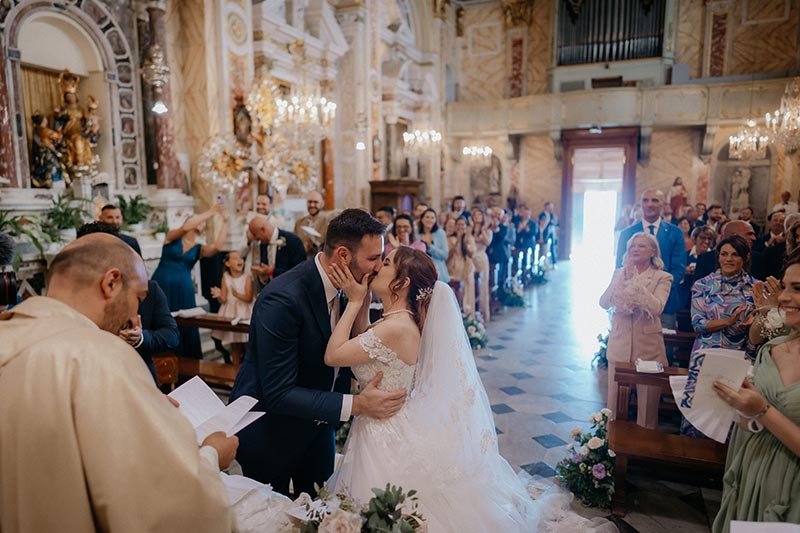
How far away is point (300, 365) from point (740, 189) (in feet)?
54.4

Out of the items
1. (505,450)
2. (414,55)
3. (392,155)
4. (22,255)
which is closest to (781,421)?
(505,450)

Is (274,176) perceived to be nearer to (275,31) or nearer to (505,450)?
(275,31)

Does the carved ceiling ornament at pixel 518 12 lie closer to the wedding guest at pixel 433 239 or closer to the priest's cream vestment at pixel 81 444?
the wedding guest at pixel 433 239

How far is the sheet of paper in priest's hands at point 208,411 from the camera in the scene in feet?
6.19

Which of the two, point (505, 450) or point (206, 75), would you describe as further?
point (206, 75)

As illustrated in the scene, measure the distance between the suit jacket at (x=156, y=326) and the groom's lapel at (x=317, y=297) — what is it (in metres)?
1.33

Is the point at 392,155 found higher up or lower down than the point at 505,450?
higher up

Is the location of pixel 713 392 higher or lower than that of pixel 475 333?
higher

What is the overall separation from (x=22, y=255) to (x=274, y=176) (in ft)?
13.3

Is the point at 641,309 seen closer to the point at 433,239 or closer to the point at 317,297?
the point at 317,297

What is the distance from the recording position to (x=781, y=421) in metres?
1.98

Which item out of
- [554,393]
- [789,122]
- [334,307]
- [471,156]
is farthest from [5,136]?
[471,156]

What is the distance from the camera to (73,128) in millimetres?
6793

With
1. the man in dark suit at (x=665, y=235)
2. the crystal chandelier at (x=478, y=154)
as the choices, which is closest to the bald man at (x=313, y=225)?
the man in dark suit at (x=665, y=235)
